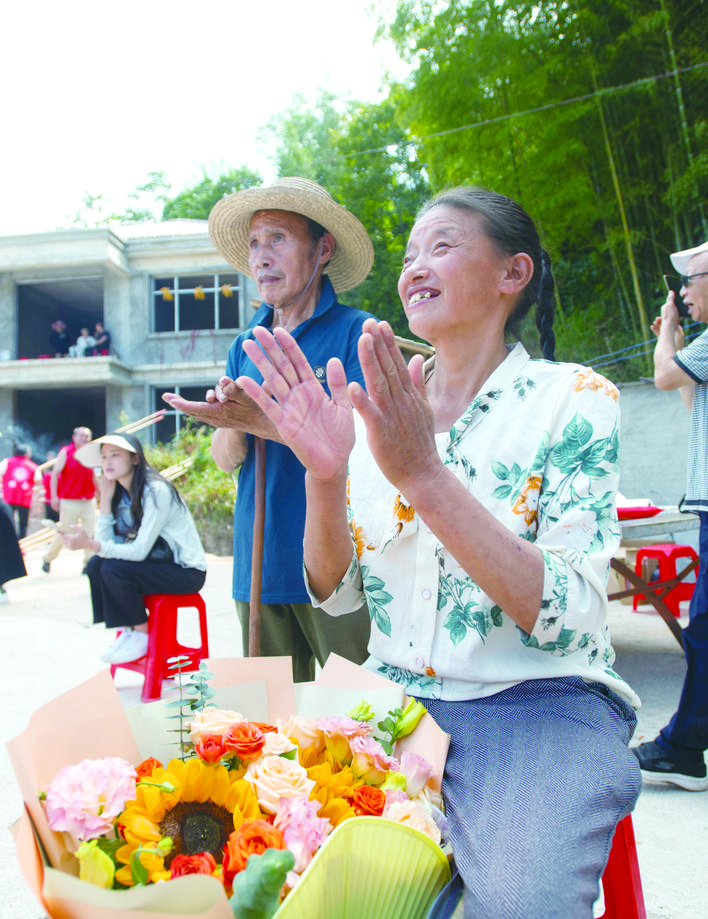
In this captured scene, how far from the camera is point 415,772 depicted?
103 cm

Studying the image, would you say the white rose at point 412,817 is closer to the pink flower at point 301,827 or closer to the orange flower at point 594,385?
the pink flower at point 301,827

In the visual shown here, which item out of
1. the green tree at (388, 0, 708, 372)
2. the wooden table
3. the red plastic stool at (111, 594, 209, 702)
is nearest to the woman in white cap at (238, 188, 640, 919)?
the wooden table

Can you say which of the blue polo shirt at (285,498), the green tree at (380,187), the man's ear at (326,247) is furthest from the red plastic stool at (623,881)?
the green tree at (380,187)

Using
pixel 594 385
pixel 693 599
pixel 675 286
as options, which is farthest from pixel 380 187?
pixel 594 385

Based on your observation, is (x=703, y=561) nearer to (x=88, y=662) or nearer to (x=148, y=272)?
(x=88, y=662)

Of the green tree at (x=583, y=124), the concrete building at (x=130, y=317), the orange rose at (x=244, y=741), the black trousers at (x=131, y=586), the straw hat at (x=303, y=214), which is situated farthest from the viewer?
the concrete building at (x=130, y=317)

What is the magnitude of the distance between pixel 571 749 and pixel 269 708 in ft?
1.65

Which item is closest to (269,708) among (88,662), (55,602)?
(88,662)

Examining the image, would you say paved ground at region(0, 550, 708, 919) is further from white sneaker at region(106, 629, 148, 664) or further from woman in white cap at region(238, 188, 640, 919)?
woman in white cap at region(238, 188, 640, 919)

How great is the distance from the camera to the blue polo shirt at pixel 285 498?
2.23 metres

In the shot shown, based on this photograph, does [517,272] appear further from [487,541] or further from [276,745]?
[276,745]

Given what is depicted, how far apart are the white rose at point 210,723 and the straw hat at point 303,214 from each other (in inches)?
72.2

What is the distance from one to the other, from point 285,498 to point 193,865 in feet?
5.02

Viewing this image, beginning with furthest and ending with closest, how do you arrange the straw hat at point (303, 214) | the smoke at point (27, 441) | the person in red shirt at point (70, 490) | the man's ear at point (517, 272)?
1. the smoke at point (27, 441)
2. the person in red shirt at point (70, 490)
3. the straw hat at point (303, 214)
4. the man's ear at point (517, 272)
